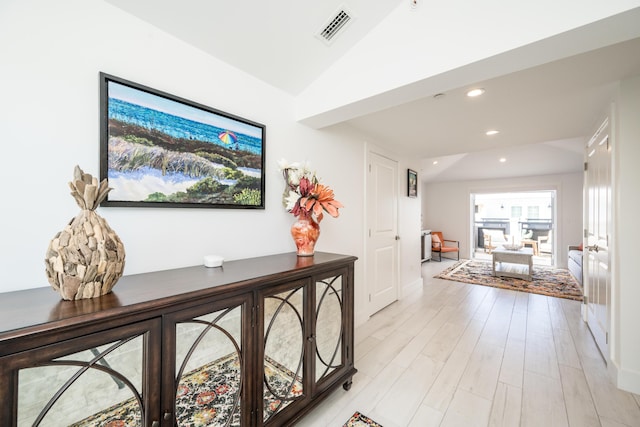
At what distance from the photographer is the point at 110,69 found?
1.20 metres

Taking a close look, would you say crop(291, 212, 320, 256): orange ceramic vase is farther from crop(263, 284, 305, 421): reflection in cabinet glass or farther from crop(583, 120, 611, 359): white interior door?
crop(583, 120, 611, 359): white interior door

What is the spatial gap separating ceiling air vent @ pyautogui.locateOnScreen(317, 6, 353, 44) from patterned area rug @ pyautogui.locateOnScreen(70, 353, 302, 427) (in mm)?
1877

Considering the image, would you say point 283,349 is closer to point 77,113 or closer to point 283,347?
point 283,347

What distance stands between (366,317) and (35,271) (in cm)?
282

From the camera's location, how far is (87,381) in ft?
2.67

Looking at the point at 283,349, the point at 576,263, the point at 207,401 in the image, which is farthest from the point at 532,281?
the point at 207,401

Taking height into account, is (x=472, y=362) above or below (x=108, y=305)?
below

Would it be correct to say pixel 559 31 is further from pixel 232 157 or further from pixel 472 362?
pixel 472 362

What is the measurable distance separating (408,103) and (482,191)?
6.44m

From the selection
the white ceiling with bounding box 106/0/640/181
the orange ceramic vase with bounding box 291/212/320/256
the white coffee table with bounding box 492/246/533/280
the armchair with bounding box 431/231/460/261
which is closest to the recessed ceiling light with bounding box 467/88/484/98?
the white ceiling with bounding box 106/0/640/181

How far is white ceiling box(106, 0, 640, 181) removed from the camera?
1.39 metres

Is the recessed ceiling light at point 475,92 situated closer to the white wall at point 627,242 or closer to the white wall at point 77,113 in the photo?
the white wall at point 627,242

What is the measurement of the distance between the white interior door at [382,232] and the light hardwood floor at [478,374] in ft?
0.98

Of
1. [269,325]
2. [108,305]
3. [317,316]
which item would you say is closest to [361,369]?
[317,316]
